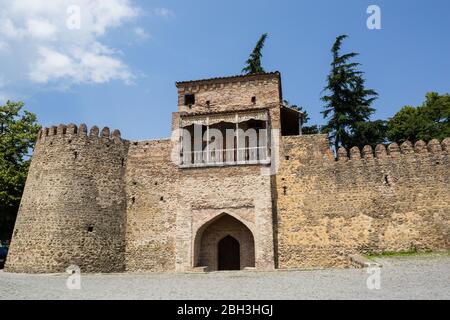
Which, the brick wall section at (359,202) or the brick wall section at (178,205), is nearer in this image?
the brick wall section at (359,202)

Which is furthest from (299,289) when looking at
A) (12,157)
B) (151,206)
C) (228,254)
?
(12,157)

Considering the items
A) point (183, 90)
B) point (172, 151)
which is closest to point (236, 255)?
point (172, 151)

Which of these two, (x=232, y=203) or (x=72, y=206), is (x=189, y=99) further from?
(x=72, y=206)

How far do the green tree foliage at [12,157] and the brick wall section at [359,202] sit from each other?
14017mm

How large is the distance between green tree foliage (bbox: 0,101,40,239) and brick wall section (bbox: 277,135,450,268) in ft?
46.0

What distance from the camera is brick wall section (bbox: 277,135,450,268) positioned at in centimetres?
1530

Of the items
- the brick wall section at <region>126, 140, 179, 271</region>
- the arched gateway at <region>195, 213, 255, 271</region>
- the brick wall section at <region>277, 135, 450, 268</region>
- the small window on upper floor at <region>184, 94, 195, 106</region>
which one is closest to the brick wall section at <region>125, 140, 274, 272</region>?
the brick wall section at <region>126, 140, 179, 271</region>

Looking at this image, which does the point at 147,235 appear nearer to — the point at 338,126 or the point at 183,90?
the point at 183,90

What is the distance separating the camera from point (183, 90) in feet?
63.3

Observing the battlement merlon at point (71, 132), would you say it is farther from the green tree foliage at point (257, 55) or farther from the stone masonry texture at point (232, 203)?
the green tree foliage at point (257, 55)

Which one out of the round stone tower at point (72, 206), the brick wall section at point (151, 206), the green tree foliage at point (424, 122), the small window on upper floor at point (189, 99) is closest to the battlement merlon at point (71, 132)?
the round stone tower at point (72, 206)

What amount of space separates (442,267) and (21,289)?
11.9 m

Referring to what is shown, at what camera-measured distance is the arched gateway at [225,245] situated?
17.0 metres

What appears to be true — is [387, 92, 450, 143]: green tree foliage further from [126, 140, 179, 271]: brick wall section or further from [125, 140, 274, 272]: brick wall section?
[126, 140, 179, 271]: brick wall section
